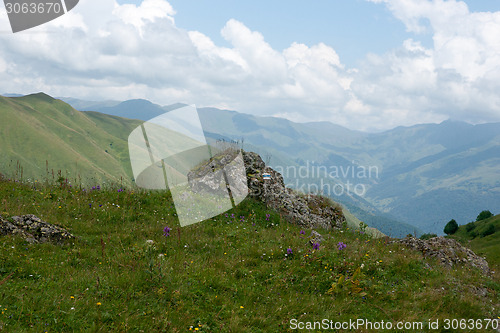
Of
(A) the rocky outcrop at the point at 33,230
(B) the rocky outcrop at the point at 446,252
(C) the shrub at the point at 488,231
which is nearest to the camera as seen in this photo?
(A) the rocky outcrop at the point at 33,230

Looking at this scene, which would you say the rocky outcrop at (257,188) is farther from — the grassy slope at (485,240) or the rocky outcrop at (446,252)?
the grassy slope at (485,240)

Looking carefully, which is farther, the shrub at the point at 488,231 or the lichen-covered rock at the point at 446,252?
the shrub at the point at 488,231

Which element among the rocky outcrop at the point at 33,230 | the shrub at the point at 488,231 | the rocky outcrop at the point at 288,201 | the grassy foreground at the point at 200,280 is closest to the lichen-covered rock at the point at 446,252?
the grassy foreground at the point at 200,280

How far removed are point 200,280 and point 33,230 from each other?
194 inches

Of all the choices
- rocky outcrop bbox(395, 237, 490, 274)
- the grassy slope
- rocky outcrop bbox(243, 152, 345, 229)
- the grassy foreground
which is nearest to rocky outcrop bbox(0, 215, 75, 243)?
the grassy foreground

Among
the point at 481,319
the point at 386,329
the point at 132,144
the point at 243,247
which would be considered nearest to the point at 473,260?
the point at 481,319

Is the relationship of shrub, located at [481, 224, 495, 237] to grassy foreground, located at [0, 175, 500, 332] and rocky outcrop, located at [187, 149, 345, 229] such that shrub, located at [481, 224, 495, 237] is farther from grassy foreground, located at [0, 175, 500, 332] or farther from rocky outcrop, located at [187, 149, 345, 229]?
grassy foreground, located at [0, 175, 500, 332]

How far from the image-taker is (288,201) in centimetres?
1460

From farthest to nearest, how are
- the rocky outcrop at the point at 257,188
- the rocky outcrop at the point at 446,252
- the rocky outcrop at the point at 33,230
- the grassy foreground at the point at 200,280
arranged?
the rocky outcrop at the point at 257,188 → the rocky outcrop at the point at 446,252 → the rocky outcrop at the point at 33,230 → the grassy foreground at the point at 200,280

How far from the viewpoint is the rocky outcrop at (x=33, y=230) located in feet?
25.4

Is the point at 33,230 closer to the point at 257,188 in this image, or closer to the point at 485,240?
the point at 257,188

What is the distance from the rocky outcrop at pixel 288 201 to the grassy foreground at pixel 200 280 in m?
3.32

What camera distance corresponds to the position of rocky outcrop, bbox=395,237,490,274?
34.6 feet

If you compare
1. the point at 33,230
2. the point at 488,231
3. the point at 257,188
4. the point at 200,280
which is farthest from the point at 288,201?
the point at 488,231
